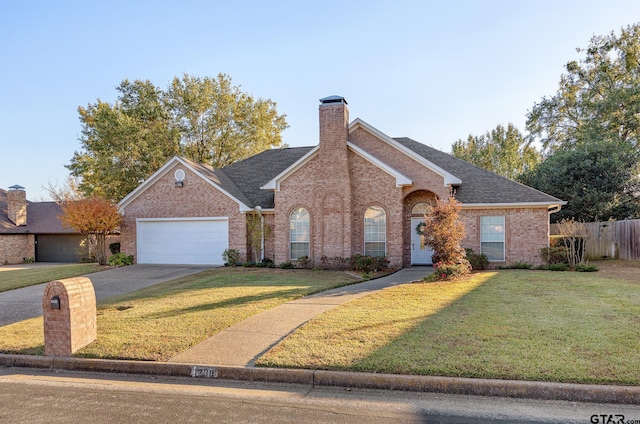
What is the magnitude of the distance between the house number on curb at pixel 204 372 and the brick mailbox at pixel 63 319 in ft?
7.66

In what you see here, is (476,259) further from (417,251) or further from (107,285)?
(107,285)

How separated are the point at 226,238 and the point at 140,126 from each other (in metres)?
13.9

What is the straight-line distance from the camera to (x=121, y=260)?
65.2 feet

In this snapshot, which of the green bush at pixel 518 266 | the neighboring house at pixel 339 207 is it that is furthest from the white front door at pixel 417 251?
the green bush at pixel 518 266

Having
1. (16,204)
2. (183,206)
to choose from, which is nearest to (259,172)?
(183,206)

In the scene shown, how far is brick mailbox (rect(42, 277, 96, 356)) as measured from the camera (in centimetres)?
650

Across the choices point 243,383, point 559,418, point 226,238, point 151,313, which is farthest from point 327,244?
point 559,418

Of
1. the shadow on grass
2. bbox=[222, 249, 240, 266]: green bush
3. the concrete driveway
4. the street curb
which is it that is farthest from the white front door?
the street curb

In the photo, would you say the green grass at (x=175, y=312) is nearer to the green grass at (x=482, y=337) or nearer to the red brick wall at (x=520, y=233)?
the green grass at (x=482, y=337)

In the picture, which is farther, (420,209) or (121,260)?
(121,260)

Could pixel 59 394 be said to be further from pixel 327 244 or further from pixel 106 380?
pixel 327 244

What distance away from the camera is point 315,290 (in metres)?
11.7

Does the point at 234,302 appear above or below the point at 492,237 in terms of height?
below

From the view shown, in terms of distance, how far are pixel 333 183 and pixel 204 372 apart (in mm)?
12186
